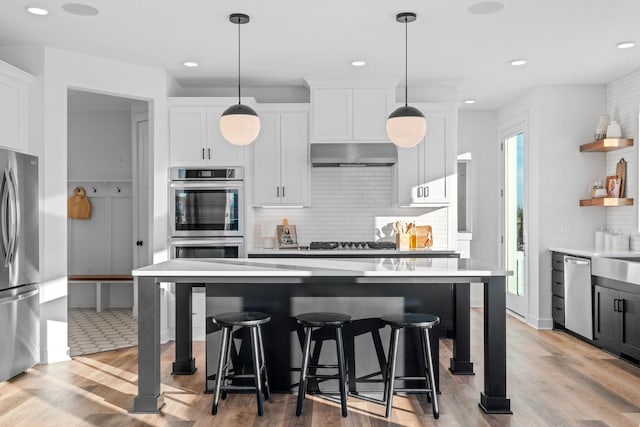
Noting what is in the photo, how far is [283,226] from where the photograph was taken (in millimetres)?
6566

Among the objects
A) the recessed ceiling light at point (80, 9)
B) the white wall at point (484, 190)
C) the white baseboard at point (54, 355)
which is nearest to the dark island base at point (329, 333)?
the white baseboard at point (54, 355)

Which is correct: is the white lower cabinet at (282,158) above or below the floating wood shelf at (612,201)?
above

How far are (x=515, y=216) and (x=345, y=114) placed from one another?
8.93 ft

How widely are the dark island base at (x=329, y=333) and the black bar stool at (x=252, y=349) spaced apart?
159 millimetres

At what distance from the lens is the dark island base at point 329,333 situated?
404cm

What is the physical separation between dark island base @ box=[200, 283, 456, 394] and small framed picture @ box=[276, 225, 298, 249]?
2278 mm

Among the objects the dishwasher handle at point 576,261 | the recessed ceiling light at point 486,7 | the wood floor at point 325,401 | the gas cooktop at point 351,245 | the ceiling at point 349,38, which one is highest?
the ceiling at point 349,38

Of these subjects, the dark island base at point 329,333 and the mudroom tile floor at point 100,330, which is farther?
the mudroom tile floor at point 100,330

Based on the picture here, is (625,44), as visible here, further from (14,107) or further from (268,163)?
(14,107)

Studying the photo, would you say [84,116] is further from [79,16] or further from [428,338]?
[428,338]

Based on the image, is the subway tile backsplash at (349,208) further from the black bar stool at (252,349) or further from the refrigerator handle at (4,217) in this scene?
the refrigerator handle at (4,217)

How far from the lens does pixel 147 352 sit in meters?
3.69

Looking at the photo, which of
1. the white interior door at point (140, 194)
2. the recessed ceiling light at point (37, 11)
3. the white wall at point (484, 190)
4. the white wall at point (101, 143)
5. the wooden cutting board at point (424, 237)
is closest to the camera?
the recessed ceiling light at point (37, 11)

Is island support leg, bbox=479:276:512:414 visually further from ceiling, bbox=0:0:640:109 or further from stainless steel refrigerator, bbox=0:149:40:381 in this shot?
stainless steel refrigerator, bbox=0:149:40:381
